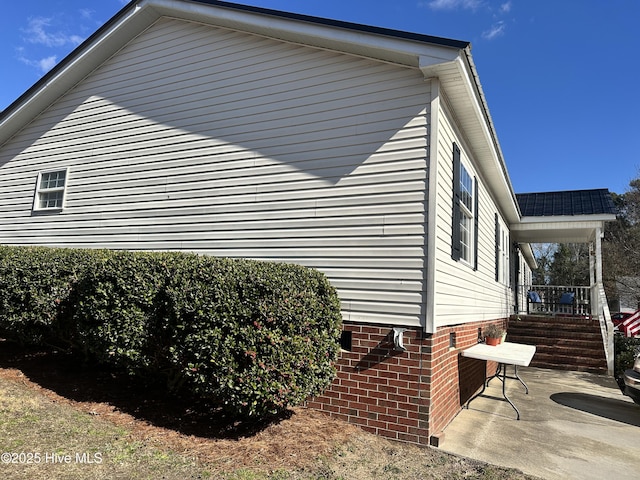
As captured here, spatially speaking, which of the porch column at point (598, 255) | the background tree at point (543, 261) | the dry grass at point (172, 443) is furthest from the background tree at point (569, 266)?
the dry grass at point (172, 443)

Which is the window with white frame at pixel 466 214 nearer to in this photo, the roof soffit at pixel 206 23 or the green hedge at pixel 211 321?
the roof soffit at pixel 206 23

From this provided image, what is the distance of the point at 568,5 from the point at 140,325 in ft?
34.5

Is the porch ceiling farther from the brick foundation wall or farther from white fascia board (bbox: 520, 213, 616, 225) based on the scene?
the brick foundation wall

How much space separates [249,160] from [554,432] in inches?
214

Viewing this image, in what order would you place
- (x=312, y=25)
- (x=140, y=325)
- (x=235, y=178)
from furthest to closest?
1. (x=235, y=178)
2. (x=312, y=25)
3. (x=140, y=325)

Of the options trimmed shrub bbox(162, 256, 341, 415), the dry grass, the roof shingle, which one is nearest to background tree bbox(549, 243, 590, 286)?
the roof shingle

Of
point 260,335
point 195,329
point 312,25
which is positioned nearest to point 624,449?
point 260,335

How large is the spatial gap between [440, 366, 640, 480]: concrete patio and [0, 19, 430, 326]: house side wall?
1.67 m

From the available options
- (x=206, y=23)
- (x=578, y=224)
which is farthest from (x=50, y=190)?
(x=578, y=224)

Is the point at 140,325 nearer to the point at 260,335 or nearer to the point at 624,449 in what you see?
the point at 260,335

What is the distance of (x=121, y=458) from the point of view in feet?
11.6

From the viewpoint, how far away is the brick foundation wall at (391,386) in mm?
4531

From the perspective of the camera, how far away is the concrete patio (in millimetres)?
4270

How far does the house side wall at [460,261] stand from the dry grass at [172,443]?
152cm
